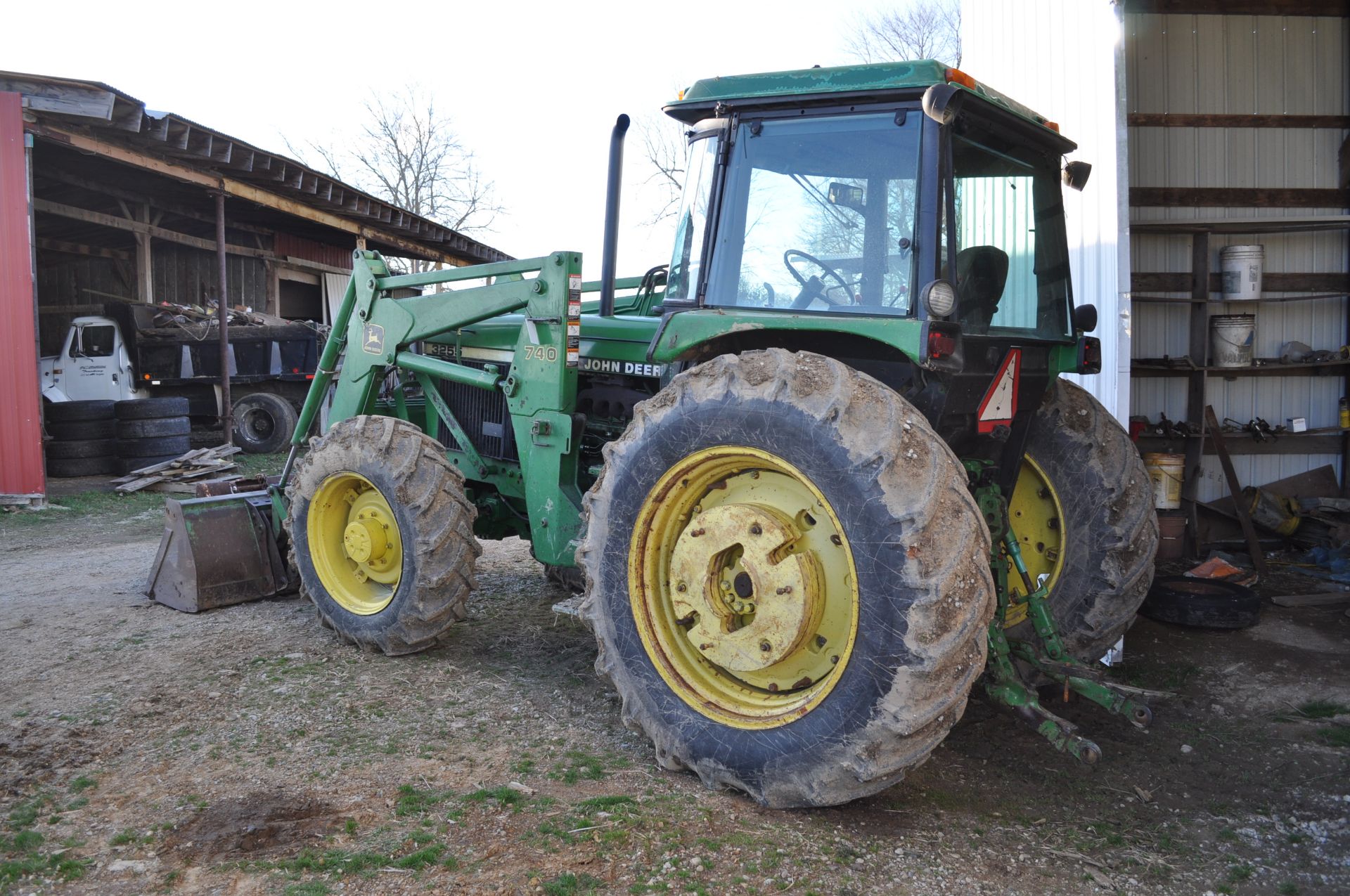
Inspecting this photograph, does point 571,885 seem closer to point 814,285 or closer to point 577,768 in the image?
point 577,768

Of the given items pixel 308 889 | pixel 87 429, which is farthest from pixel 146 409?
pixel 308 889

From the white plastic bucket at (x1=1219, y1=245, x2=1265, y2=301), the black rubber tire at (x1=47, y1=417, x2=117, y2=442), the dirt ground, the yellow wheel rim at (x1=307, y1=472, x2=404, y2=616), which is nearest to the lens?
the dirt ground

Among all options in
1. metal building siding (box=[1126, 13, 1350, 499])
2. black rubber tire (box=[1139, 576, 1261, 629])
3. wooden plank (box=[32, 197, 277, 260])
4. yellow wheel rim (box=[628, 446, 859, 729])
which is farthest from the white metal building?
wooden plank (box=[32, 197, 277, 260])

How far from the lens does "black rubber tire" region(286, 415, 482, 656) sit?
14.7 feet

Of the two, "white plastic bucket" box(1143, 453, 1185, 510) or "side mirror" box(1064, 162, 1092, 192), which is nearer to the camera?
"side mirror" box(1064, 162, 1092, 192)

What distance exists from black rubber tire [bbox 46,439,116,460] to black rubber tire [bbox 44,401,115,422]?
297mm

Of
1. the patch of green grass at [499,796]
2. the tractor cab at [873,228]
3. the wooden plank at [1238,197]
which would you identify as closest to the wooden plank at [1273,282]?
the wooden plank at [1238,197]

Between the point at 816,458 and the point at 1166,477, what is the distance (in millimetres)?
5441

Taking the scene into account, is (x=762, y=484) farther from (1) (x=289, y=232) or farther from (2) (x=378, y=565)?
(1) (x=289, y=232)

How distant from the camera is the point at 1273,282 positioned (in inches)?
309

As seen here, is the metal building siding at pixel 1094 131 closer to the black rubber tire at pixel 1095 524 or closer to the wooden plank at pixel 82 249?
the black rubber tire at pixel 1095 524

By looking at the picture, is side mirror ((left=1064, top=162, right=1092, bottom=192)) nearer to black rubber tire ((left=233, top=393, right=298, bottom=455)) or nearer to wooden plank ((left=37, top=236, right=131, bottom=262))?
black rubber tire ((left=233, top=393, right=298, bottom=455))

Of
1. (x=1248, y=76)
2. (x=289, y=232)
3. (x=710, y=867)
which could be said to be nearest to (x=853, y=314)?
(x=710, y=867)

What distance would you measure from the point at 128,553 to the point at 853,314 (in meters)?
6.58
